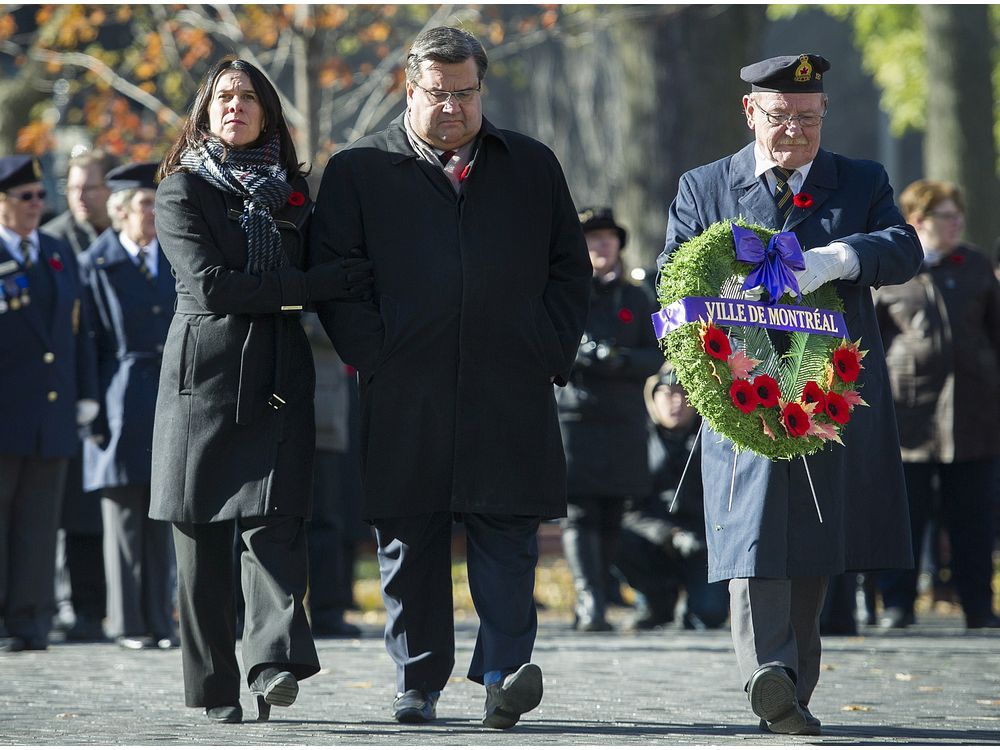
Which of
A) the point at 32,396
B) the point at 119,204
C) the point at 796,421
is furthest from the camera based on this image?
the point at 119,204

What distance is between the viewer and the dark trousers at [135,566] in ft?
31.6

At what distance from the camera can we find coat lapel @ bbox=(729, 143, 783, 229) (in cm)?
654

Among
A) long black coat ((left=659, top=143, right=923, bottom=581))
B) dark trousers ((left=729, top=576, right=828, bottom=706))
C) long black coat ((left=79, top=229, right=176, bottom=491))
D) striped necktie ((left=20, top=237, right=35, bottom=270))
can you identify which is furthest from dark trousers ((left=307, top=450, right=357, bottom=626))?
dark trousers ((left=729, top=576, right=828, bottom=706))

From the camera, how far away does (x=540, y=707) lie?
717 centimetres

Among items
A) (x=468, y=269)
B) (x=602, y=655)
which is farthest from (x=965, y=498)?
(x=468, y=269)

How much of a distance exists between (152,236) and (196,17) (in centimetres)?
535

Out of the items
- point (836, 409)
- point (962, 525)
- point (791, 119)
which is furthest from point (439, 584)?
point (962, 525)

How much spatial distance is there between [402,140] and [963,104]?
12481 millimetres

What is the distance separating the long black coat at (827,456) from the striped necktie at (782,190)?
0.11 feet

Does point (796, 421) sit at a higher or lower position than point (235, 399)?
lower

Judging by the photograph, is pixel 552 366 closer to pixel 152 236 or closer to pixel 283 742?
pixel 283 742

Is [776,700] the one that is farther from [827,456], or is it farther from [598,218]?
[598,218]

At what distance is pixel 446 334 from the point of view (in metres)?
6.62

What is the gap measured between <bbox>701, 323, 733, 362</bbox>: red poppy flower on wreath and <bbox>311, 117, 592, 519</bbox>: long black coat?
65cm
